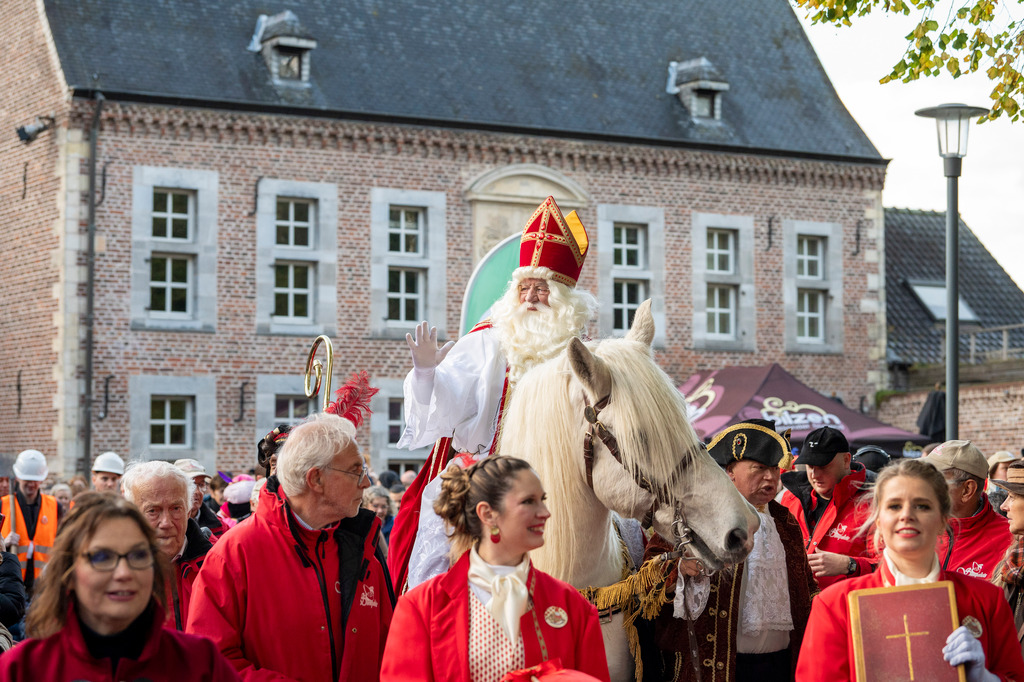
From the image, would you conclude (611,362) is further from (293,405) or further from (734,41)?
(734,41)

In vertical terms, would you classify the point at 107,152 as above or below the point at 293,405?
above

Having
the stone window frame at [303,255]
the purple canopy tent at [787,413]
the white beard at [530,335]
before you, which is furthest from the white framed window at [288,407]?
the white beard at [530,335]

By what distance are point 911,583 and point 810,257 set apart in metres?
22.7

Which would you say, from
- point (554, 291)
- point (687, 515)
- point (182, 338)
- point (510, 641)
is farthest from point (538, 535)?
point (182, 338)

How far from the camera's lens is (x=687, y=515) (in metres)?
4.16

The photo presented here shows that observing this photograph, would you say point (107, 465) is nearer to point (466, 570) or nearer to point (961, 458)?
point (961, 458)

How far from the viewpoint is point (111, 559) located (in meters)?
2.91

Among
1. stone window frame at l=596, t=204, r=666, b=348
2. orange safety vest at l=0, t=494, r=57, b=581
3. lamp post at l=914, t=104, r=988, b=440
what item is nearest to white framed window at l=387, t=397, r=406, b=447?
stone window frame at l=596, t=204, r=666, b=348

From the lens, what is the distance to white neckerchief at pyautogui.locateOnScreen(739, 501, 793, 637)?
4922 mm

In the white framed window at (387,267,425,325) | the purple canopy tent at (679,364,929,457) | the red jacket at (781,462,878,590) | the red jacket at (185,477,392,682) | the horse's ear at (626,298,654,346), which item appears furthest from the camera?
the white framed window at (387,267,425,325)

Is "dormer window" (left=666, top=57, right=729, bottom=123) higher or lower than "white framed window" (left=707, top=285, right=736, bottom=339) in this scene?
higher

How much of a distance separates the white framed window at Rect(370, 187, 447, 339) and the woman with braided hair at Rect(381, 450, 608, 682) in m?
18.8

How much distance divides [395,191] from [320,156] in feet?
4.63

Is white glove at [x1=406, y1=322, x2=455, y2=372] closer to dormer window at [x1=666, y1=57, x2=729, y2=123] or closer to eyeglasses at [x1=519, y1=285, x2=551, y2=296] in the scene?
eyeglasses at [x1=519, y1=285, x2=551, y2=296]
